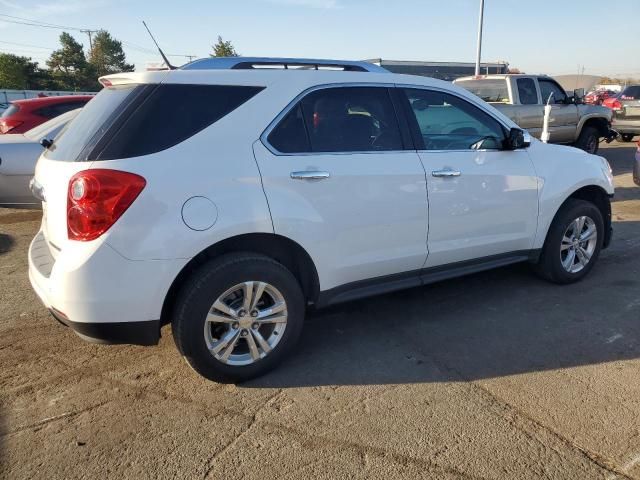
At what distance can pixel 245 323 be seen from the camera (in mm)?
3047

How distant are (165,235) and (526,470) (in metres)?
2.09

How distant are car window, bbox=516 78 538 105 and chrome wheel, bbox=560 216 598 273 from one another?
251 inches

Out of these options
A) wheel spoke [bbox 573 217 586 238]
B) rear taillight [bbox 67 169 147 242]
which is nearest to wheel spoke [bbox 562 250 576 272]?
wheel spoke [bbox 573 217 586 238]

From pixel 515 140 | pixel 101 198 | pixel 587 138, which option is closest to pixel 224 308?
pixel 101 198

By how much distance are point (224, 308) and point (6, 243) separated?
4.52m

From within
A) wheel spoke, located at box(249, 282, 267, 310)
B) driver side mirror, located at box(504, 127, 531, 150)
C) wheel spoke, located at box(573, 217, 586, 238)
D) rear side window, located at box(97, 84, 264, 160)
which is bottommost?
wheel spoke, located at box(573, 217, 586, 238)

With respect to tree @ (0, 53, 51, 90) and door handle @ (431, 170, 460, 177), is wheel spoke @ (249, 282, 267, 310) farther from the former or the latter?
tree @ (0, 53, 51, 90)

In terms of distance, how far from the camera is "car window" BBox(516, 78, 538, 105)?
10.4m

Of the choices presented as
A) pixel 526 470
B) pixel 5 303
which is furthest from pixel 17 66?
pixel 526 470

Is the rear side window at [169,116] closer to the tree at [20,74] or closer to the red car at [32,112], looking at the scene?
the red car at [32,112]

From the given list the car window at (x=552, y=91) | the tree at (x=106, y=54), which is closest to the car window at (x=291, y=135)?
the car window at (x=552, y=91)

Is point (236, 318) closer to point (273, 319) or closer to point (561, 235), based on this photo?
point (273, 319)

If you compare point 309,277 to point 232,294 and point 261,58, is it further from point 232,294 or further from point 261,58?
point 261,58

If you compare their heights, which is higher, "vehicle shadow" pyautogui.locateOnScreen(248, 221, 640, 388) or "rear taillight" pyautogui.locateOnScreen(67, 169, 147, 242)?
"rear taillight" pyautogui.locateOnScreen(67, 169, 147, 242)
